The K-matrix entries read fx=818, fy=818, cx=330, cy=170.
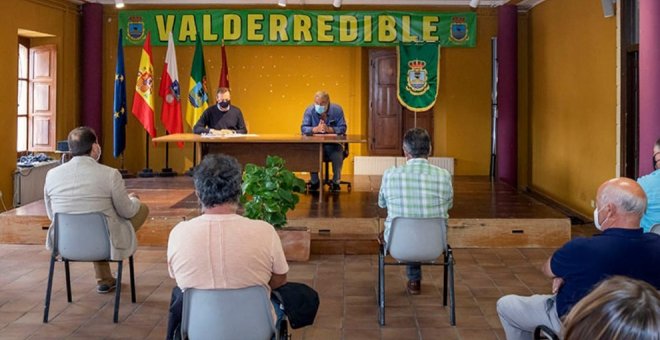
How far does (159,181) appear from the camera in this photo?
9.74 metres

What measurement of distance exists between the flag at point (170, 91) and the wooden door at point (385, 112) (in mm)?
A: 2644

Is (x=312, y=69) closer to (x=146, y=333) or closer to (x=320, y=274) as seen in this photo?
(x=320, y=274)

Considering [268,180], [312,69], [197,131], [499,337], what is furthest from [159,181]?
[499,337]

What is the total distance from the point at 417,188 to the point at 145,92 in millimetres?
6536

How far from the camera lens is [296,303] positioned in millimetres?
3096

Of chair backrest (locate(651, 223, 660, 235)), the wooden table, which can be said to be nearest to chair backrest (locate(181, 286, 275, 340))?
chair backrest (locate(651, 223, 660, 235))

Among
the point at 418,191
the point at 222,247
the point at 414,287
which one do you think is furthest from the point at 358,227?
the point at 222,247

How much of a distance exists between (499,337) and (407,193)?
94cm

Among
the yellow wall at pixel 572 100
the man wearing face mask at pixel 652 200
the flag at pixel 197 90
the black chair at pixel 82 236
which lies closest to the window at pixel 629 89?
the yellow wall at pixel 572 100

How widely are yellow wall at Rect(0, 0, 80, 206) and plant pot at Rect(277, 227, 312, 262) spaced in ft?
13.9

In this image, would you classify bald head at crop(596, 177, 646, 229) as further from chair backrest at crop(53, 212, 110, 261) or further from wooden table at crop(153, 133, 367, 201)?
wooden table at crop(153, 133, 367, 201)

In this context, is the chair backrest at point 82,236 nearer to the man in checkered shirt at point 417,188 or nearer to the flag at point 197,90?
the man in checkered shirt at point 417,188

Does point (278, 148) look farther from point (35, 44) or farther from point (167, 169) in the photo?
point (35, 44)

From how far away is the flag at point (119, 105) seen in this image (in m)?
10.3
